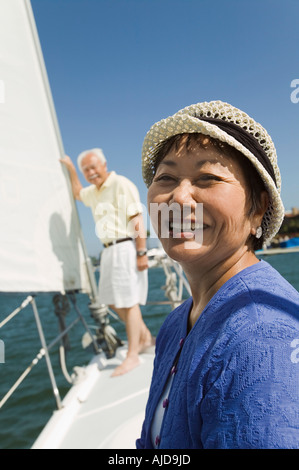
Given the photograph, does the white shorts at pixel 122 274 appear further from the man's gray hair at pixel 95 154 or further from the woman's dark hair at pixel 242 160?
the woman's dark hair at pixel 242 160

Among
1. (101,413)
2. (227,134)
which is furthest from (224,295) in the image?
(101,413)

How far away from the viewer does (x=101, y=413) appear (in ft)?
5.90

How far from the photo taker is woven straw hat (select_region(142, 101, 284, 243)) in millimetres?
617

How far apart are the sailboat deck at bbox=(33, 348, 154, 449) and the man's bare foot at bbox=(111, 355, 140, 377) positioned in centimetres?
3

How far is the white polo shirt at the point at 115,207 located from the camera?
2.25m

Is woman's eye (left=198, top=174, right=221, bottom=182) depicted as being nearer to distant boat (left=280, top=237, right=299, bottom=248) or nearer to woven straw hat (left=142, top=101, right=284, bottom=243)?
woven straw hat (left=142, top=101, right=284, bottom=243)

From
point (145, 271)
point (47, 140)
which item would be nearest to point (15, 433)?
point (145, 271)

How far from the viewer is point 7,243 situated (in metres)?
1.68

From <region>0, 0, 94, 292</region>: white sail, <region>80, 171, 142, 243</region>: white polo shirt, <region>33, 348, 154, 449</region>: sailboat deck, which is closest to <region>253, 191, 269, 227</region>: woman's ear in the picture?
<region>33, 348, 154, 449</region>: sailboat deck

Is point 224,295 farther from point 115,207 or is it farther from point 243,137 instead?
point 115,207

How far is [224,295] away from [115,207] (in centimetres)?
176

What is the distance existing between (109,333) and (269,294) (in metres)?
2.37

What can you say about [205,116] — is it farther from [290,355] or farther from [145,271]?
[145,271]

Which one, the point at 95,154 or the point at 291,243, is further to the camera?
the point at 291,243
